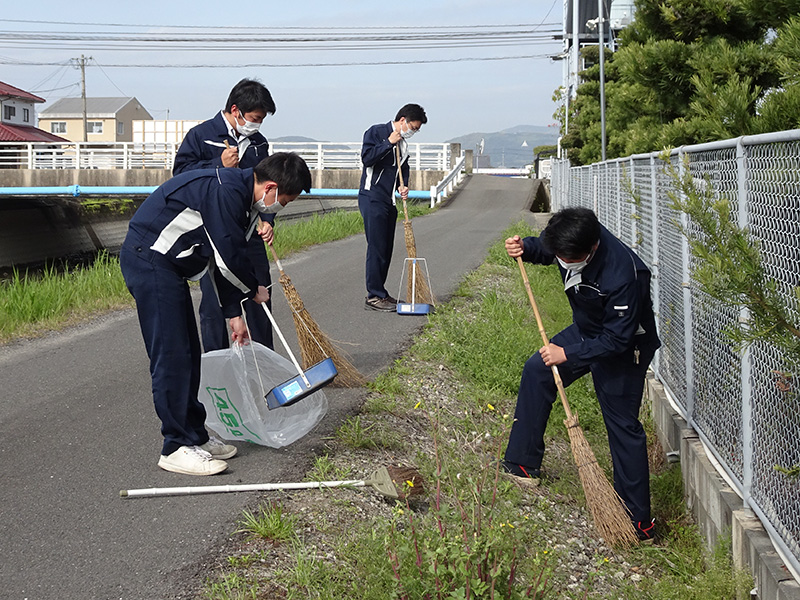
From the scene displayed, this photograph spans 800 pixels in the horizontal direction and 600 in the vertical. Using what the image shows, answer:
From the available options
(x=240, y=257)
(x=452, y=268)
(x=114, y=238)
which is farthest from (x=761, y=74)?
(x=114, y=238)

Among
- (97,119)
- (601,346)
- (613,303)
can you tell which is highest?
(97,119)

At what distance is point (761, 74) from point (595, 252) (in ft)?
20.8

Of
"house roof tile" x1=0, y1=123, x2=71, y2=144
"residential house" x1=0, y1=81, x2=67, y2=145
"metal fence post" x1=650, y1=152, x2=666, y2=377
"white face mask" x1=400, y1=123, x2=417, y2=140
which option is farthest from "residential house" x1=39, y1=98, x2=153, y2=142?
"metal fence post" x1=650, y1=152, x2=666, y2=377

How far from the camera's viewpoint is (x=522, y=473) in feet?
16.6

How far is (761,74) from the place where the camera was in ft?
31.3

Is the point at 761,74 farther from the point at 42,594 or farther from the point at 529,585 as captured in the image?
the point at 42,594

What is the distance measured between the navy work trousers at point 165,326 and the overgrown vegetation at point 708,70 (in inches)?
177

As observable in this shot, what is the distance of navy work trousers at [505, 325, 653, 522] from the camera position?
4.54 meters

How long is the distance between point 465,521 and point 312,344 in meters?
3.05

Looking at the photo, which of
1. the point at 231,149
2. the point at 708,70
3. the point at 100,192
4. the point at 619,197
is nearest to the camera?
the point at 231,149

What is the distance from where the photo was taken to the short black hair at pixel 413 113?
27.5 ft

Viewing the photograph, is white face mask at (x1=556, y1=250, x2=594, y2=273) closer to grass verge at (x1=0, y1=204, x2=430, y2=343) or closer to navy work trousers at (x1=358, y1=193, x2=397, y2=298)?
navy work trousers at (x1=358, y1=193, x2=397, y2=298)

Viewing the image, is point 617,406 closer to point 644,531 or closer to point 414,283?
point 644,531

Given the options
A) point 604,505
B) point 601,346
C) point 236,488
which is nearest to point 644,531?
point 604,505
